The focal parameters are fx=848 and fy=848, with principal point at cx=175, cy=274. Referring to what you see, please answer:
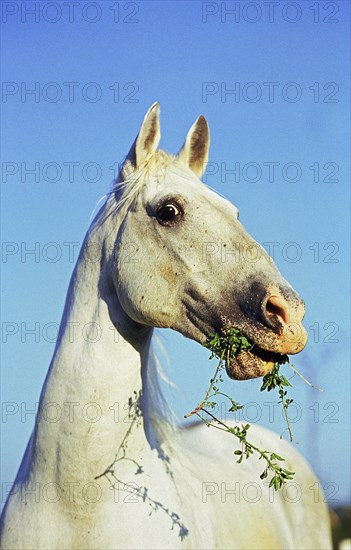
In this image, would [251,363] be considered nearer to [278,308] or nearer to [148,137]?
[278,308]

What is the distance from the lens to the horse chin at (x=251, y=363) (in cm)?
377

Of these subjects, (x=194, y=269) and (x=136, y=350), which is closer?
(x=194, y=269)

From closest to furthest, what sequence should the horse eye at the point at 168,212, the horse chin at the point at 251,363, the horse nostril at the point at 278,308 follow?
the horse nostril at the point at 278,308, the horse chin at the point at 251,363, the horse eye at the point at 168,212

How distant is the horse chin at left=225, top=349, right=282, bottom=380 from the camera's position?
3.77 meters

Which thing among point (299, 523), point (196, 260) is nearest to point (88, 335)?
point (196, 260)

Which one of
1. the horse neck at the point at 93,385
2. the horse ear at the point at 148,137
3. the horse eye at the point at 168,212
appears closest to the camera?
the horse neck at the point at 93,385

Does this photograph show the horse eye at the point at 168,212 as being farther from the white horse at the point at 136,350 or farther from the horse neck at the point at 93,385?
the horse neck at the point at 93,385

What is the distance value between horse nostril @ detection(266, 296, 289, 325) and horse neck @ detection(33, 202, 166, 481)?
757 mm

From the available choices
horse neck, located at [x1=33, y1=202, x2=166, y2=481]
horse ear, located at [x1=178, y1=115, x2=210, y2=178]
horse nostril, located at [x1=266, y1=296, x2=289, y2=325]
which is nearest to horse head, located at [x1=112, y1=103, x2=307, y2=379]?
horse nostril, located at [x1=266, y1=296, x2=289, y2=325]

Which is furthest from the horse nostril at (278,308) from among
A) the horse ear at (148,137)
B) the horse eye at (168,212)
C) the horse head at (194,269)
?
the horse ear at (148,137)

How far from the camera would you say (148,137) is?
170 inches

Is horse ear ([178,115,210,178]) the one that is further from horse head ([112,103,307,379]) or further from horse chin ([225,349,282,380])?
horse chin ([225,349,282,380])

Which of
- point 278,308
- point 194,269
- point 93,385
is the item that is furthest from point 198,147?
point 93,385

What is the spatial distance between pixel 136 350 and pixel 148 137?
109 centimetres
